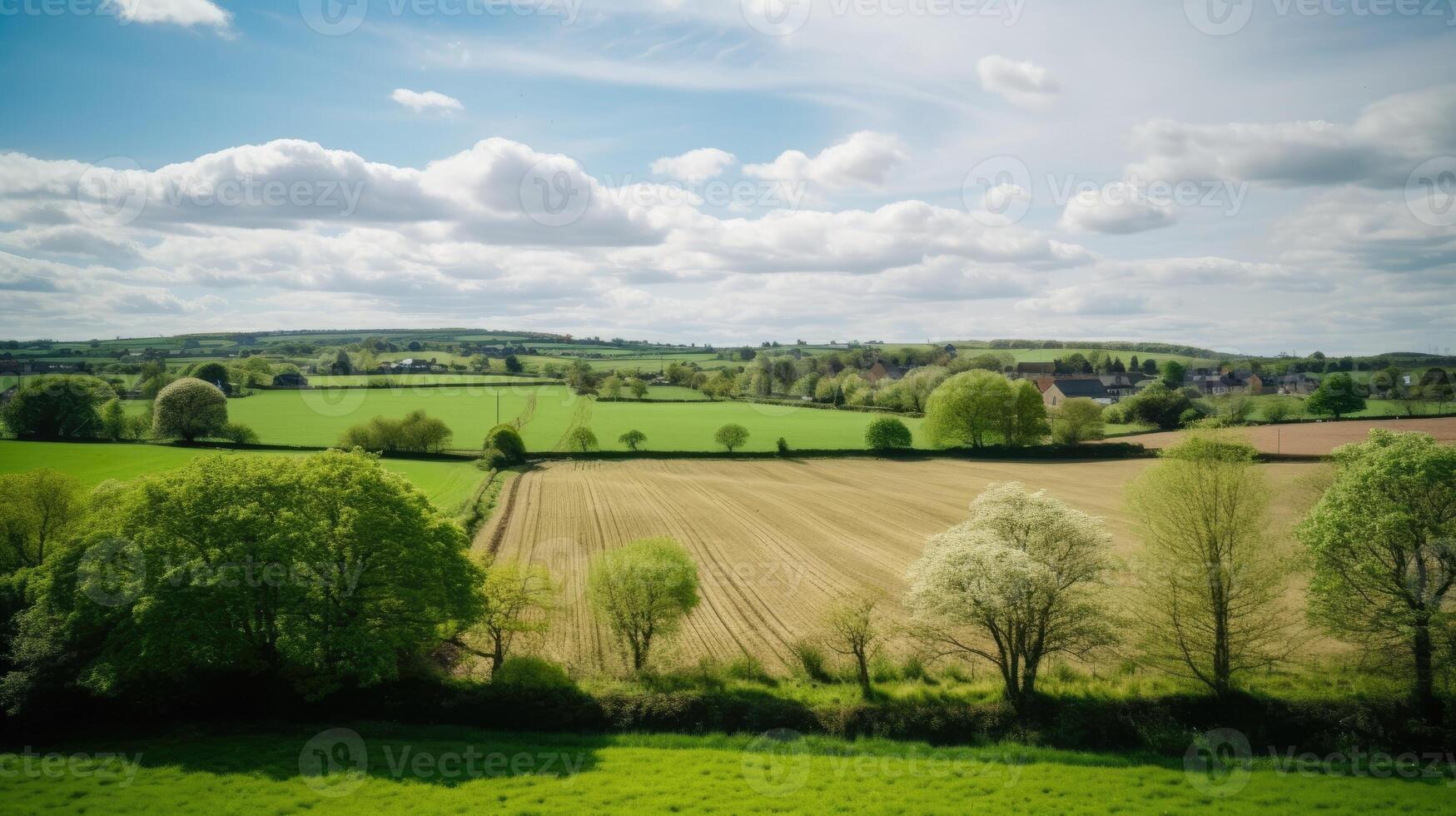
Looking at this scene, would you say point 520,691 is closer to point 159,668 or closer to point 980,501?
point 159,668

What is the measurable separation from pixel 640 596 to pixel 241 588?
40.7 feet

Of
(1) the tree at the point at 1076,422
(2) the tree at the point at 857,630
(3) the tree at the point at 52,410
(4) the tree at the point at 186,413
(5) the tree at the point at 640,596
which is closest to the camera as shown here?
(2) the tree at the point at 857,630

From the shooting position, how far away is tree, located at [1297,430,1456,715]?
19750 millimetres

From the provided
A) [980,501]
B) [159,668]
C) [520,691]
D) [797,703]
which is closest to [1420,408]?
[980,501]

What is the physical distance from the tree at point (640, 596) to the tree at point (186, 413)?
62.0 meters

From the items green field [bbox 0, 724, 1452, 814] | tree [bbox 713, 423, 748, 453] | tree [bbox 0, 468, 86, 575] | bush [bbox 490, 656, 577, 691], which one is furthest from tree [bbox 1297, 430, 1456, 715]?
tree [bbox 713, 423, 748, 453]

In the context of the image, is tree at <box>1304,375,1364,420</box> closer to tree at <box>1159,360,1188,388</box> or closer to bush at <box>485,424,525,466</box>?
tree at <box>1159,360,1188,388</box>

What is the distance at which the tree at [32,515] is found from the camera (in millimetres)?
25250

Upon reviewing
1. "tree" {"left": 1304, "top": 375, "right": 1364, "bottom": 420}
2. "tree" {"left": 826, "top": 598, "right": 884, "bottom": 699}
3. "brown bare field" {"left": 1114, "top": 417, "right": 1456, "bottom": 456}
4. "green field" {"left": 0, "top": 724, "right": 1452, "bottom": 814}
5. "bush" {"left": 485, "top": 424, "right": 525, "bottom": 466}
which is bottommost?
"green field" {"left": 0, "top": 724, "right": 1452, "bottom": 814}

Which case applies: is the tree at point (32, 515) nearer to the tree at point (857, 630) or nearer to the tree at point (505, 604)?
the tree at point (505, 604)

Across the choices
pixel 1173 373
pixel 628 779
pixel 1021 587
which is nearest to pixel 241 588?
pixel 628 779

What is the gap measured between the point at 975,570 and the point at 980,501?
122 inches

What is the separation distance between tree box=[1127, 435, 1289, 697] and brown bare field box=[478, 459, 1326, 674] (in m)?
1.82

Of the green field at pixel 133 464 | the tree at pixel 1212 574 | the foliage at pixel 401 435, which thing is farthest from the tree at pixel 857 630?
the foliage at pixel 401 435
